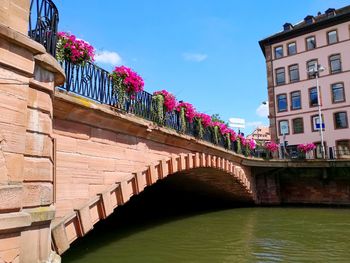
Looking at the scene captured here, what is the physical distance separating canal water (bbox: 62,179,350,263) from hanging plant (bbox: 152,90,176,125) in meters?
4.10

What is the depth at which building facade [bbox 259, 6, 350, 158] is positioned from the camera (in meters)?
37.6

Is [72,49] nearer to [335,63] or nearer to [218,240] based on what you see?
[218,240]

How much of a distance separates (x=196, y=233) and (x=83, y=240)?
437 centimetres

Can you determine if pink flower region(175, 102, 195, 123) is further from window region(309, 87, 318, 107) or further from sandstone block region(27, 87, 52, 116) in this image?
window region(309, 87, 318, 107)

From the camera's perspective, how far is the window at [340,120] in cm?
3706

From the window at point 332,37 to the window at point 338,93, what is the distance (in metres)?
4.50

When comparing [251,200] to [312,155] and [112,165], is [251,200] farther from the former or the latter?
[112,165]

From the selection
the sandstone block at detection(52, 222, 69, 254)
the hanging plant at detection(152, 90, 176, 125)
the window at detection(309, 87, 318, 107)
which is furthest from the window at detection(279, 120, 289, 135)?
the sandstone block at detection(52, 222, 69, 254)

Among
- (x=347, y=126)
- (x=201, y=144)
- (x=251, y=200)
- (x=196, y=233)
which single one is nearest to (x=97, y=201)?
(x=196, y=233)

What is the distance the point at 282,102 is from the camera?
137ft

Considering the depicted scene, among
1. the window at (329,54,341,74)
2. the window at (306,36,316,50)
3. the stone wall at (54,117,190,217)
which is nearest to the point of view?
the stone wall at (54,117,190,217)

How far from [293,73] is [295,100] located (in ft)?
9.93

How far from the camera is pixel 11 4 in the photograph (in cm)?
473

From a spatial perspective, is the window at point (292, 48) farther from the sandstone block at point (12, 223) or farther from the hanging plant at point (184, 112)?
the sandstone block at point (12, 223)
